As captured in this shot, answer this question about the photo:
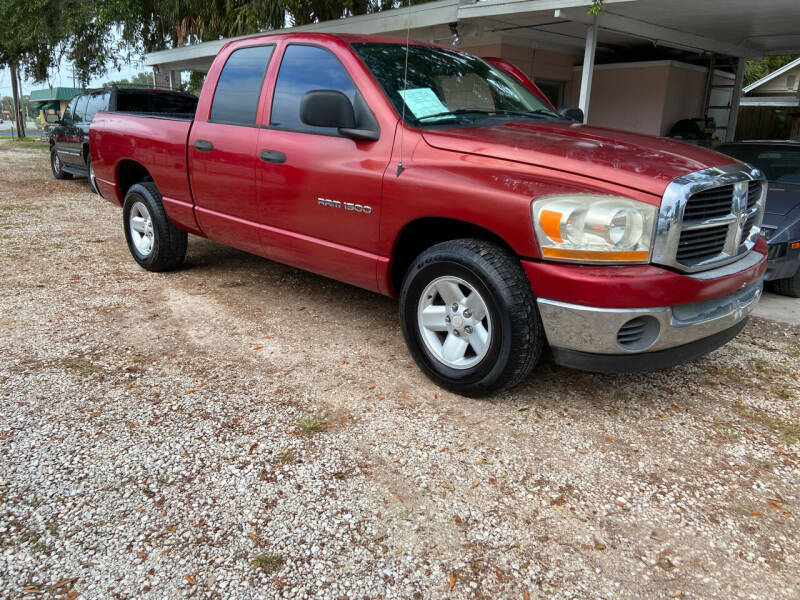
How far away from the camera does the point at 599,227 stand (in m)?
2.75

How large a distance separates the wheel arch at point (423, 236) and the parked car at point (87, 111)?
652cm

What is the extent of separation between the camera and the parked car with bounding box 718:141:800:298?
5.08m

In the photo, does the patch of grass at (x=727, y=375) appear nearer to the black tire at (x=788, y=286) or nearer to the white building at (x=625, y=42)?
the black tire at (x=788, y=286)

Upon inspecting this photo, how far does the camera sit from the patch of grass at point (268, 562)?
217 cm

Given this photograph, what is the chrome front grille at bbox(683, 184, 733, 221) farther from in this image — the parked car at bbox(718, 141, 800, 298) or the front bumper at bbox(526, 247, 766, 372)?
the parked car at bbox(718, 141, 800, 298)

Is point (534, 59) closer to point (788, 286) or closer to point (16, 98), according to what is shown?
point (788, 286)

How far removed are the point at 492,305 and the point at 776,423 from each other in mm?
1679

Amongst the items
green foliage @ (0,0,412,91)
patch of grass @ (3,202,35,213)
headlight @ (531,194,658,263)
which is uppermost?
green foliage @ (0,0,412,91)

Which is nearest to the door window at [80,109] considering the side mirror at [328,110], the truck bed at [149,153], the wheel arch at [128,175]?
the truck bed at [149,153]

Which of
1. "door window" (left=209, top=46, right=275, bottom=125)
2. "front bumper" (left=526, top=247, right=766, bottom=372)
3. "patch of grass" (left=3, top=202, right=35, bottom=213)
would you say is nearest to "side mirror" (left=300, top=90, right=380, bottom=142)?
"door window" (left=209, top=46, right=275, bottom=125)

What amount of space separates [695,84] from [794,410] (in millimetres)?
11728

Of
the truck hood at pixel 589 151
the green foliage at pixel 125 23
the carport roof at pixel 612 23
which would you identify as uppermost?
the green foliage at pixel 125 23

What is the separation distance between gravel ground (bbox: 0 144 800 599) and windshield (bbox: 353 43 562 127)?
1.55 m

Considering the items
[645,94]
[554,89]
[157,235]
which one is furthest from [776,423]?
[554,89]
